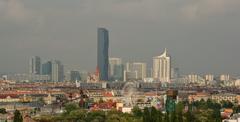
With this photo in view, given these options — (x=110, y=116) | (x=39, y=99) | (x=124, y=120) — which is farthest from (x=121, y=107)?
(x=39, y=99)

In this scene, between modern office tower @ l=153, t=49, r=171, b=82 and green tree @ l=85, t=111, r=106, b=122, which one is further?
modern office tower @ l=153, t=49, r=171, b=82

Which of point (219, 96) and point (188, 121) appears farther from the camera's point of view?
point (219, 96)

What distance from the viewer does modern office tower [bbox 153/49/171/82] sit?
194 metres

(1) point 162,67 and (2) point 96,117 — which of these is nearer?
(2) point 96,117

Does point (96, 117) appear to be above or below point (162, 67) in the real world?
below

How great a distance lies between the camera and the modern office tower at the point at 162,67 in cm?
19388

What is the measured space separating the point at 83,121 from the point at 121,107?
809 inches

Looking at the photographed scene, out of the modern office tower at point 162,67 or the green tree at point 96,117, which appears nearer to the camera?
the green tree at point 96,117

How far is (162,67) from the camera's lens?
641 ft

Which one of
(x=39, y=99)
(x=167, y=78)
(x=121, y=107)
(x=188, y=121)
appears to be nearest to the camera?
(x=188, y=121)

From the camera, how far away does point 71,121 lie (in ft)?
164

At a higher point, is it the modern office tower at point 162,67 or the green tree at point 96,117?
the modern office tower at point 162,67

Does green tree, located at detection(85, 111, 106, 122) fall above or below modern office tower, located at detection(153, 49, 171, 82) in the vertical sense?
below

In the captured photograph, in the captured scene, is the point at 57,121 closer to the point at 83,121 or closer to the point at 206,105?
the point at 83,121
